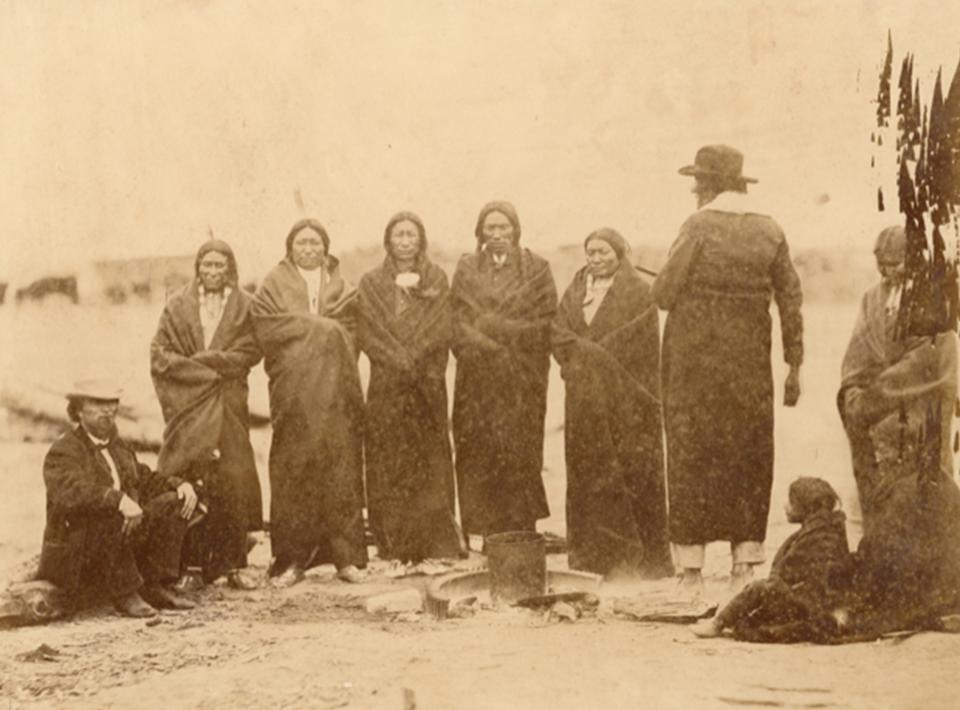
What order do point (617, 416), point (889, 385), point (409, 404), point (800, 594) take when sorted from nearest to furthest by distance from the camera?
point (800, 594)
point (889, 385)
point (617, 416)
point (409, 404)

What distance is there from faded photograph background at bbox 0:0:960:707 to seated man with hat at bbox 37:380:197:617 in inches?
6.7

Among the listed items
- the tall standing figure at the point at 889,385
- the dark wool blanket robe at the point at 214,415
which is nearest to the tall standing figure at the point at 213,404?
the dark wool blanket robe at the point at 214,415

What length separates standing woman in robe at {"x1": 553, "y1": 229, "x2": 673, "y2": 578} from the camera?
4.97 m

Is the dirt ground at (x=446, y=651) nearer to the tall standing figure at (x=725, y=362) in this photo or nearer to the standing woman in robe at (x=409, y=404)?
the tall standing figure at (x=725, y=362)

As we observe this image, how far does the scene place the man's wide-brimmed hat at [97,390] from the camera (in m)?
5.18

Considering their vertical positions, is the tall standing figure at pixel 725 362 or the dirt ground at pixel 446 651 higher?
the tall standing figure at pixel 725 362

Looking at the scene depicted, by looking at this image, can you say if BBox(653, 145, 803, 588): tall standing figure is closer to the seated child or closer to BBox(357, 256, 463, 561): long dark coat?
the seated child

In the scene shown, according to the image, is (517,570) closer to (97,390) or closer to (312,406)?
(312,406)

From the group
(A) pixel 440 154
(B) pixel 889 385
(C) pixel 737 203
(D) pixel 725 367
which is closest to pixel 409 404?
(A) pixel 440 154

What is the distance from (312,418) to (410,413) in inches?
14.7

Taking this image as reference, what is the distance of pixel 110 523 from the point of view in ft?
16.6

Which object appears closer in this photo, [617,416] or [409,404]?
[617,416]

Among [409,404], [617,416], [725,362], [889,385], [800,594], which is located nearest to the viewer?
[800,594]

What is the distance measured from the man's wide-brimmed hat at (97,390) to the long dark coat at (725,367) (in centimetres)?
212
